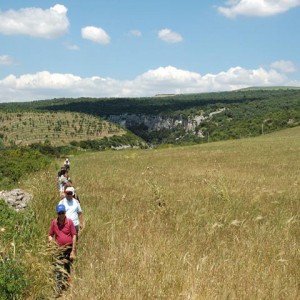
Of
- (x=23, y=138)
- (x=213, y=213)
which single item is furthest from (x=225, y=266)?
(x=23, y=138)

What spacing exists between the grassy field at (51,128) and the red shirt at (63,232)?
11636 centimetres

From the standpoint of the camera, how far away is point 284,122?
Answer: 110375 mm

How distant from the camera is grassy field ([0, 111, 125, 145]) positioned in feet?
417

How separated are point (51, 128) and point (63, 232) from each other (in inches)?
5539

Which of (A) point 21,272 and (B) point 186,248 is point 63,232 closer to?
(A) point 21,272

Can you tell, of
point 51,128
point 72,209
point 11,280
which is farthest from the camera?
point 51,128

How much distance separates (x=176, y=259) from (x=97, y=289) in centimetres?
111

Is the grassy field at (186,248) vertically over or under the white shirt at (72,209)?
under

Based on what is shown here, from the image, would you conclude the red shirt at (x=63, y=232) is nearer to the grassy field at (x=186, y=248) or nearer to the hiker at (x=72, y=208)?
the grassy field at (x=186, y=248)

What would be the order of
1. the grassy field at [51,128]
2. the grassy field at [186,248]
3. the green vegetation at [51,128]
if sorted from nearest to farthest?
the grassy field at [186,248]
the green vegetation at [51,128]
the grassy field at [51,128]

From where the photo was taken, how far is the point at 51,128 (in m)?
143

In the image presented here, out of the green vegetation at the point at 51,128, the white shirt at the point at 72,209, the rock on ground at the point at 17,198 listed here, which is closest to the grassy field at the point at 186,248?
the white shirt at the point at 72,209

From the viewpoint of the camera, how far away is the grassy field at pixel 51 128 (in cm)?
12712

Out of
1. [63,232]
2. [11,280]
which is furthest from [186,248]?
A: [11,280]
